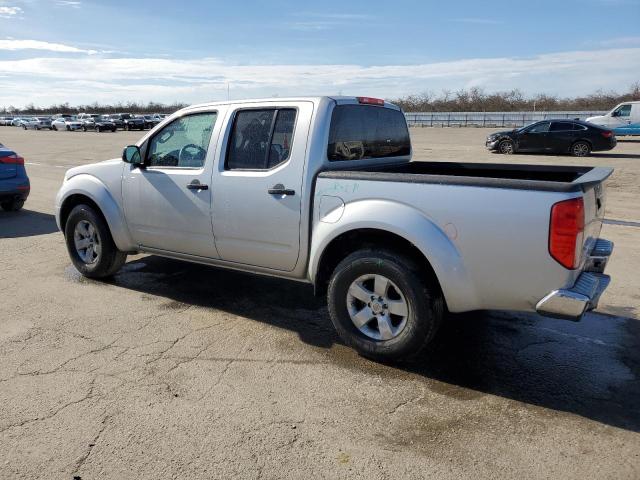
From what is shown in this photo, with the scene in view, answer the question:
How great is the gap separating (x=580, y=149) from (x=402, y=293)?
18.5 meters

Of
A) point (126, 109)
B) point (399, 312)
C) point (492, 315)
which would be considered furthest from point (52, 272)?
point (126, 109)

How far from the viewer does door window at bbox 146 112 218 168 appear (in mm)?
4785

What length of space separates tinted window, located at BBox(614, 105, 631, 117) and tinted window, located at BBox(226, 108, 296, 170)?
2623 centimetres

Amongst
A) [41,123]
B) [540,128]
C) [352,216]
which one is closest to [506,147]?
[540,128]

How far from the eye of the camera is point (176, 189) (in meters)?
4.84

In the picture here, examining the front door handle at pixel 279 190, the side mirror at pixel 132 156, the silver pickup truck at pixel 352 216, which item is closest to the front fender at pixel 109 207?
the silver pickup truck at pixel 352 216

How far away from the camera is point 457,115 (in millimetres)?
45844

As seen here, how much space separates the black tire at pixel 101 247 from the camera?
18.2 feet

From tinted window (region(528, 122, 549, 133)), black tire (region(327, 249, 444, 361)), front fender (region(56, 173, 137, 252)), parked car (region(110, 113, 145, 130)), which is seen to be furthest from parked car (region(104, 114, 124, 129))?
black tire (region(327, 249, 444, 361))

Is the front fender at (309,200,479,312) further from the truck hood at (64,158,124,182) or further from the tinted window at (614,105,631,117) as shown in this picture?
the tinted window at (614,105,631,117)

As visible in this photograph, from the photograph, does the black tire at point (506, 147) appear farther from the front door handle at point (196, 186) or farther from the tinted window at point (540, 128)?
the front door handle at point (196, 186)

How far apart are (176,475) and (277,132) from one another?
8.76 feet

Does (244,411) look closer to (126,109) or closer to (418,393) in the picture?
(418,393)

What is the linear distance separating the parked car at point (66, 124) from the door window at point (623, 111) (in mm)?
45591
